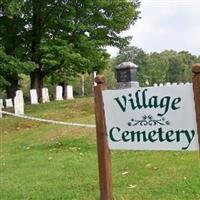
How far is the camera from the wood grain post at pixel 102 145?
5.73 metres

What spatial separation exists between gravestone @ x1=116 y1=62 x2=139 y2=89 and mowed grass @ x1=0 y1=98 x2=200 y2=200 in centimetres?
345

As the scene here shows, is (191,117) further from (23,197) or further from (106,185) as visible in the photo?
(23,197)

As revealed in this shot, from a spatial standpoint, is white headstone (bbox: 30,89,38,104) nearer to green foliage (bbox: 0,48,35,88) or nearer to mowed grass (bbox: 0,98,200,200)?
green foliage (bbox: 0,48,35,88)

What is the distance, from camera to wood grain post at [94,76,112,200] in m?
5.73

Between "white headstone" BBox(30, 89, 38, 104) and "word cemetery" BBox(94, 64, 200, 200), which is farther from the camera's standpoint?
"white headstone" BBox(30, 89, 38, 104)

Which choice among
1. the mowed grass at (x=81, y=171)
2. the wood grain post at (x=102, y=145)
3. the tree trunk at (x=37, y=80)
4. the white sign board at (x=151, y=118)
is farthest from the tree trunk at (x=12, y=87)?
the white sign board at (x=151, y=118)

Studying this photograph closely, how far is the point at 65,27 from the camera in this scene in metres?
24.9

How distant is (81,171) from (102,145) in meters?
2.66

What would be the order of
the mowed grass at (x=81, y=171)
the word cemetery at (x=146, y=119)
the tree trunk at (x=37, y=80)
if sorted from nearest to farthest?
the word cemetery at (x=146, y=119) < the mowed grass at (x=81, y=171) < the tree trunk at (x=37, y=80)

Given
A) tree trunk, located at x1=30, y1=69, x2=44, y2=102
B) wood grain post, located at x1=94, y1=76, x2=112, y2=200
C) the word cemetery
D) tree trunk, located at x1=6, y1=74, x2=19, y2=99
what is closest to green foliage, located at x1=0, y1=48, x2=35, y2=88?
tree trunk, located at x1=6, y1=74, x2=19, y2=99

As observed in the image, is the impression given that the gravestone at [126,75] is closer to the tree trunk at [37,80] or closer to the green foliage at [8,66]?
the green foliage at [8,66]

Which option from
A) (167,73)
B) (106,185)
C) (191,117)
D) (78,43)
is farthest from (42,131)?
(167,73)

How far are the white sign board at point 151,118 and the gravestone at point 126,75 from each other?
9.86 metres

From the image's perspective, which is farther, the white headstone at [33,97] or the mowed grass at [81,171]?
the white headstone at [33,97]
